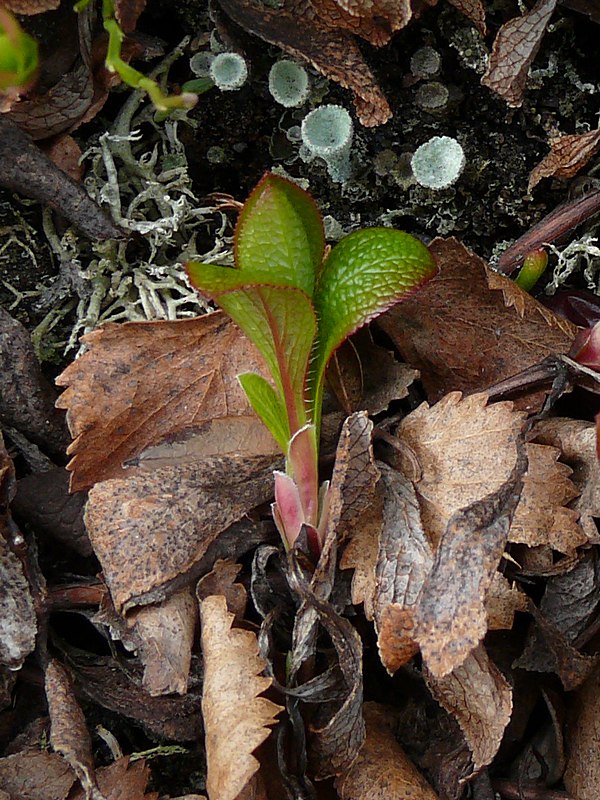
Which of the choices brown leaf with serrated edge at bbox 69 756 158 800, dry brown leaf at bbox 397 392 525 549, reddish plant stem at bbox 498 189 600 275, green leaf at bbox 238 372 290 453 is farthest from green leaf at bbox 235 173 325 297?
brown leaf with serrated edge at bbox 69 756 158 800

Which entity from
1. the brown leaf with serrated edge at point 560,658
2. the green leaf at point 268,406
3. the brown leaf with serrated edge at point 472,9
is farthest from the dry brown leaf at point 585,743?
the brown leaf with serrated edge at point 472,9

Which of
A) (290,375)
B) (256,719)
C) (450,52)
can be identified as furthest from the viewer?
(450,52)

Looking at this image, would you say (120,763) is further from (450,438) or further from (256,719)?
(450,438)

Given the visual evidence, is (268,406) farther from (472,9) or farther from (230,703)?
(472,9)

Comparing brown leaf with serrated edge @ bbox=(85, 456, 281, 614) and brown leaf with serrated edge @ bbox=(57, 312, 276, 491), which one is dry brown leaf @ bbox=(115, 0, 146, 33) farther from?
brown leaf with serrated edge @ bbox=(85, 456, 281, 614)

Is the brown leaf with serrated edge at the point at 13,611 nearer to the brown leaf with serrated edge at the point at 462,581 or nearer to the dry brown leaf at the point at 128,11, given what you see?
the brown leaf with serrated edge at the point at 462,581

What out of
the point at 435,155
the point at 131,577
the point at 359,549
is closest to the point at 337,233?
the point at 435,155
